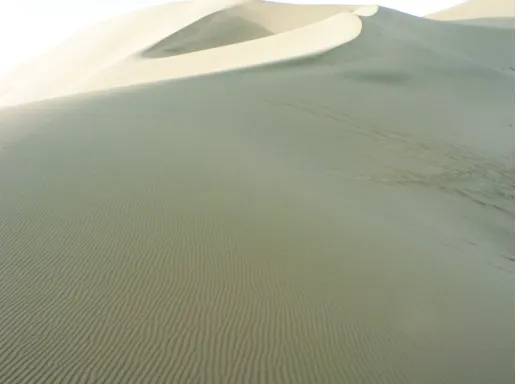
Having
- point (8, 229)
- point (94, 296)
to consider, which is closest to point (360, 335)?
point (94, 296)

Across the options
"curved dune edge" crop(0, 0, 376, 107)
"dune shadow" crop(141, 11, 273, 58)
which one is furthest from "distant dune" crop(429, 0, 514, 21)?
"dune shadow" crop(141, 11, 273, 58)

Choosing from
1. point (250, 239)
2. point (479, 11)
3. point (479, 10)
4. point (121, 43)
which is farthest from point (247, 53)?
point (479, 10)

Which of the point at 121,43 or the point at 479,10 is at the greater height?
the point at 121,43

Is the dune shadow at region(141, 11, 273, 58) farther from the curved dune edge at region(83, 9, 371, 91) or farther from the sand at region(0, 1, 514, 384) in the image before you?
the sand at region(0, 1, 514, 384)

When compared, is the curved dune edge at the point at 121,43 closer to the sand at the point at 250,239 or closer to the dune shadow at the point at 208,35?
the dune shadow at the point at 208,35

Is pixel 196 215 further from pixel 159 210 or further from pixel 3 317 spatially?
pixel 3 317

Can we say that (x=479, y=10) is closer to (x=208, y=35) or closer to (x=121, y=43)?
(x=208, y=35)
